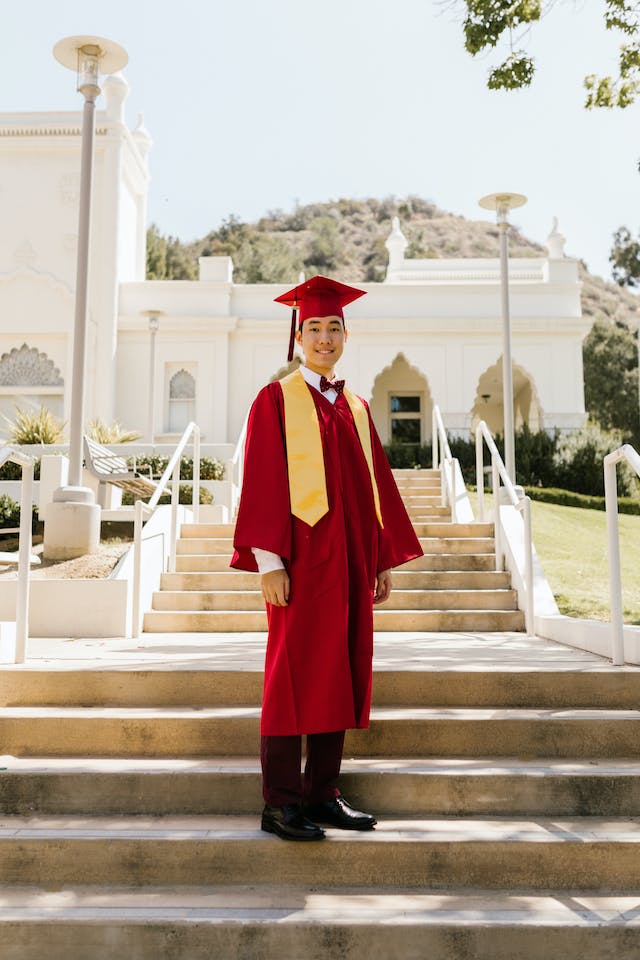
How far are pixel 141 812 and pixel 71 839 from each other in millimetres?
393

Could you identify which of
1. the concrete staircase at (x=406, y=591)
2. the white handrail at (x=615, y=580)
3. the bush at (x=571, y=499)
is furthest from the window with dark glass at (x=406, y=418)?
the white handrail at (x=615, y=580)

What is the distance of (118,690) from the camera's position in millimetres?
4344

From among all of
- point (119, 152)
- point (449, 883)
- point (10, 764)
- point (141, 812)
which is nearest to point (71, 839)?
point (141, 812)

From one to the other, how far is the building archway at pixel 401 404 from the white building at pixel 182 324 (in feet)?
5.15

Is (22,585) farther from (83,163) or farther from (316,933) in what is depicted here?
(83,163)

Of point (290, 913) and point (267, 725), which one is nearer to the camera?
point (290, 913)

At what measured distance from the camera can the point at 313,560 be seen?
326cm

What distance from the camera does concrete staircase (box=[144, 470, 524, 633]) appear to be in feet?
23.2

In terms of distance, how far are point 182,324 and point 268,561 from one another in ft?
60.6

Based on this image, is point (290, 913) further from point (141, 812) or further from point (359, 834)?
point (141, 812)

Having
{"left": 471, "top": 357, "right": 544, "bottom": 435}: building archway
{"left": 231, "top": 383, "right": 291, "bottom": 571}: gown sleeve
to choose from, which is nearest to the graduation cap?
{"left": 231, "top": 383, "right": 291, "bottom": 571}: gown sleeve

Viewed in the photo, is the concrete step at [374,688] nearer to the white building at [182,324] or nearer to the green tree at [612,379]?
the white building at [182,324]

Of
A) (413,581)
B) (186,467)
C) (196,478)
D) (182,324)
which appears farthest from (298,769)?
(182,324)

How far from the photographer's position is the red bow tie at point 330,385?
3.58m
